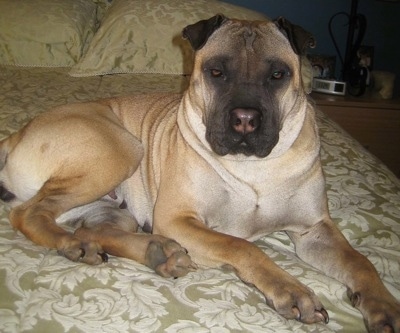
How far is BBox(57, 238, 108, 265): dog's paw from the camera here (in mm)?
1407

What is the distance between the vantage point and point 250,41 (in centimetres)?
171

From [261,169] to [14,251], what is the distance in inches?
36.3

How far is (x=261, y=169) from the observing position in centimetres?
173

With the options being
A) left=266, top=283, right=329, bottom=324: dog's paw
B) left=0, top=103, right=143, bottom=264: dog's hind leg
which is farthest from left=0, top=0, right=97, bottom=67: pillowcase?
left=266, top=283, right=329, bottom=324: dog's paw

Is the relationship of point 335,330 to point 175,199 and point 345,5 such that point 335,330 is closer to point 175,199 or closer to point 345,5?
point 175,199

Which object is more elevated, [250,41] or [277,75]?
[250,41]

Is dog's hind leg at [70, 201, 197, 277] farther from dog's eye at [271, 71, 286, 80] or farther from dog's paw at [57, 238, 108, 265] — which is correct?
dog's eye at [271, 71, 286, 80]

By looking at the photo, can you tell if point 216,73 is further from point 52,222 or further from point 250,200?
point 52,222

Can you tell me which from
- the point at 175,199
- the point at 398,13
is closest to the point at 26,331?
the point at 175,199

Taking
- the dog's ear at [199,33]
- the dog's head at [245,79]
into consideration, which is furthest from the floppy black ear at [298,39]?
the dog's ear at [199,33]

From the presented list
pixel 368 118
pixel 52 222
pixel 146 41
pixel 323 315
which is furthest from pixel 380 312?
pixel 368 118

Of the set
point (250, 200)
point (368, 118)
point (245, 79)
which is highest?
point (245, 79)

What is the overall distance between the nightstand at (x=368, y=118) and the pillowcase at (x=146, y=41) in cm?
112

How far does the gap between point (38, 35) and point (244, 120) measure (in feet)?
8.44
